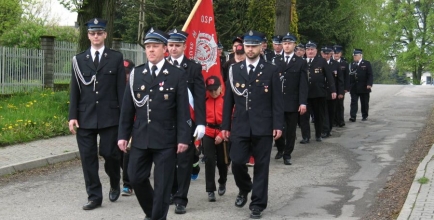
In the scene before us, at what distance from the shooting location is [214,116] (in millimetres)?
9445

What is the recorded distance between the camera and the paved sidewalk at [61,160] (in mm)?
8273

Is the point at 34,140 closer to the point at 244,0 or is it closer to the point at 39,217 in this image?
the point at 39,217

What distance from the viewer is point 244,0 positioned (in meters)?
28.4

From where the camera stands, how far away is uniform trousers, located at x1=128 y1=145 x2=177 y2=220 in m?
7.05

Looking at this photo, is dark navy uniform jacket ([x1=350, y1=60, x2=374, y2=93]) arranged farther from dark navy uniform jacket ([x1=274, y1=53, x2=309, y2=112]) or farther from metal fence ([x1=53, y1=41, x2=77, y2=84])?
metal fence ([x1=53, y1=41, x2=77, y2=84])

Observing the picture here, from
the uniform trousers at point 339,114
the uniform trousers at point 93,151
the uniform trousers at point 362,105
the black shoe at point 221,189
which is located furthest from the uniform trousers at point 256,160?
the uniform trousers at point 362,105

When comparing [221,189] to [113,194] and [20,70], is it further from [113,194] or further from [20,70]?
[20,70]

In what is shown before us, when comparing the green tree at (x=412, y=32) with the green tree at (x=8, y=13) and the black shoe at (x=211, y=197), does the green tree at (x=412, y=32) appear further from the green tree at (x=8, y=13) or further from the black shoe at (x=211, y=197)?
the black shoe at (x=211, y=197)

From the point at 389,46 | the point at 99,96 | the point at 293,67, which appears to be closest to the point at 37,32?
the point at 293,67

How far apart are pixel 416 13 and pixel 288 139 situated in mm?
75385

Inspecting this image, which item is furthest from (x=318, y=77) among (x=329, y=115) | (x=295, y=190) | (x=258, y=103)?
(x=258, y=103)

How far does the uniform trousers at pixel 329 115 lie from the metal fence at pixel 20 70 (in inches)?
359

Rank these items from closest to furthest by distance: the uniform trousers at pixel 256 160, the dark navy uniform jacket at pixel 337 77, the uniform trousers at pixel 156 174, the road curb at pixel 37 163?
the uniform trousers at pixel 156 174, the uniform trousers at pixel 256 160, the road curb at pixel 37 163, the dark navy uniform jacket at pixel 337 77

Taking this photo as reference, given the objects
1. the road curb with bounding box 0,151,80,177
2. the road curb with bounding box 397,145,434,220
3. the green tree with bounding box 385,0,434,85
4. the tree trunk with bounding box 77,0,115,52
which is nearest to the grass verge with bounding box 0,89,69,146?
the road curb with bounding box 0,151,80,177
